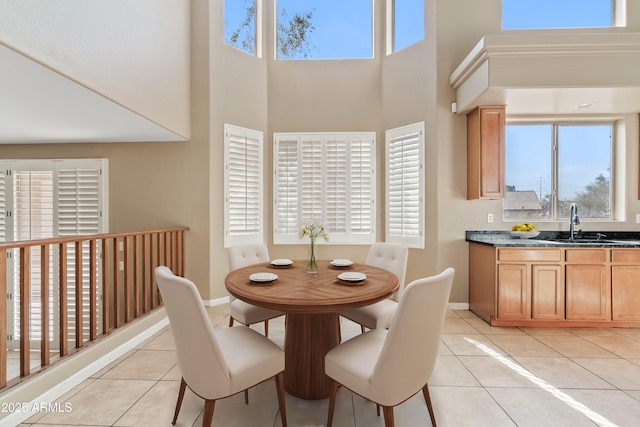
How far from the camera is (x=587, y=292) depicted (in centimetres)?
320

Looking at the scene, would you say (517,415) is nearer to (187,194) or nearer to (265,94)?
(187,194)

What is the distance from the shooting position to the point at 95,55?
2.21 metres

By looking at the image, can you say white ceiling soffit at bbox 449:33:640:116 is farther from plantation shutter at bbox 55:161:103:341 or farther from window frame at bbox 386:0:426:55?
plantation shutter at bbox 55:161:103:341

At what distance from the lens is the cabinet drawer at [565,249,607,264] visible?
3.18 metres

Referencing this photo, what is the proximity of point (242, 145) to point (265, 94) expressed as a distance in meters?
0.93

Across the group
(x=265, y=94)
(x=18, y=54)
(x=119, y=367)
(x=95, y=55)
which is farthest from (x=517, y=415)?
(x=265, y=94)

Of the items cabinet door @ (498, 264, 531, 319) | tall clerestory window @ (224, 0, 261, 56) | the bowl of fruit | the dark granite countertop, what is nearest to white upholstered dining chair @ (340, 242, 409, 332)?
cabinet door @ (498, 264, 531, 319)

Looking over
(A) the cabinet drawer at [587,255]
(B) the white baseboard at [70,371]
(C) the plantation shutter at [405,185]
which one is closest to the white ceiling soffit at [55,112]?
(B) the white baseboard at [70,371]

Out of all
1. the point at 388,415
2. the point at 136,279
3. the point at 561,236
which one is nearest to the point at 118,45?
the point at 136,279

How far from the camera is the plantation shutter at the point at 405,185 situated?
401 cm

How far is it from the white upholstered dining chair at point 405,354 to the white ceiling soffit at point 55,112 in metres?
2.53

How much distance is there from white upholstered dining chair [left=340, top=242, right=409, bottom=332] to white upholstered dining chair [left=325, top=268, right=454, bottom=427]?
1.97 feet

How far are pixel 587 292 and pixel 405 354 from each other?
10.1 feet

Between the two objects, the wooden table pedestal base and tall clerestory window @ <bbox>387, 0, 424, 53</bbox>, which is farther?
tall clerestory window @ <bbox>387, 0, 424, 53</bbox>
